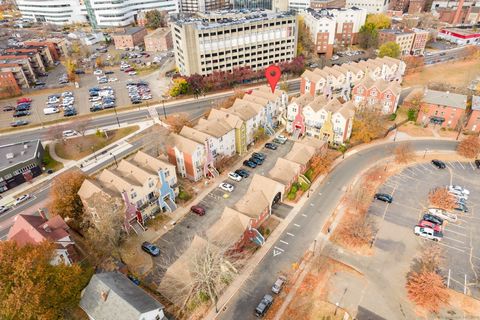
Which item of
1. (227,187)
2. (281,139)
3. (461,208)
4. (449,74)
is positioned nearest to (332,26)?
(449,74)

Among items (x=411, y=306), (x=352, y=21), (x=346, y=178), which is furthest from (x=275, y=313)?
(x=352, y=21)

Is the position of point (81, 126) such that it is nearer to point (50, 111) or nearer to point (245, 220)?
point (50, 111)

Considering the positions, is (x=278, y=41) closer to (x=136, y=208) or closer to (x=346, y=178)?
(x=346, y=178)

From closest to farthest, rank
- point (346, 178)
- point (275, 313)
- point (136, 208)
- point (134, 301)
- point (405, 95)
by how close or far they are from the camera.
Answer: point (134, 301)
point (275, 313)
point (136, 208)
point (346, 178)
point (405, 95)

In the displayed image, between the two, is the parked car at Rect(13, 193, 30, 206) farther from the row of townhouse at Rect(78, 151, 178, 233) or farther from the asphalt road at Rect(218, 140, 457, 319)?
the asphalt road at Rect(218, 140, 457, 319)

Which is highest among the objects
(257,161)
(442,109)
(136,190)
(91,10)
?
(91,10)
